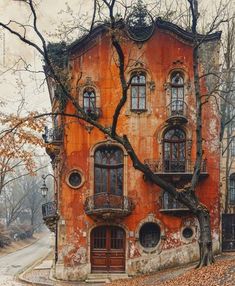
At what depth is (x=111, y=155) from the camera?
25.7 meters

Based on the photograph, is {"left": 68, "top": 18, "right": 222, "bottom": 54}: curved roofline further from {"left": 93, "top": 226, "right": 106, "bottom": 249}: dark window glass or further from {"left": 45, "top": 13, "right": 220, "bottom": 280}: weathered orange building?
{"left": 93, "top": 226, "right": 106, "bottom": 249}: dark window glass

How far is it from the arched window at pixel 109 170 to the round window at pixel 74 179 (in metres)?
0.99

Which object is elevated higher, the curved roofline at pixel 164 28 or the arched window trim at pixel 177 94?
the curved roofline at pixel 164 28

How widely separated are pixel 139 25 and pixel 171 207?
10911 mm

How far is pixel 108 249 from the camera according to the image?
24.9 meters

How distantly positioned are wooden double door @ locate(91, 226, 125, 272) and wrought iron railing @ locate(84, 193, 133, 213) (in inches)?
55.5

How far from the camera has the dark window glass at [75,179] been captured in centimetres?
2528

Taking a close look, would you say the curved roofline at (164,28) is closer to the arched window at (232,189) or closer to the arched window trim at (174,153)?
the arched window trim at (174,153)

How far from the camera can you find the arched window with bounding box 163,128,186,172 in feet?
81.9

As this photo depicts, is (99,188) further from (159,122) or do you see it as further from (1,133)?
(1,133)

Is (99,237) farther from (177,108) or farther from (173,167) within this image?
(177,108)

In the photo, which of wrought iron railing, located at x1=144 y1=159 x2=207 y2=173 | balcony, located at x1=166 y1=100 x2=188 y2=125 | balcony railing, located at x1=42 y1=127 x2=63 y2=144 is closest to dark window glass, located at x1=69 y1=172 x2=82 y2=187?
balcony railing, located at x1=42 y1=127 x2=63 y2=144

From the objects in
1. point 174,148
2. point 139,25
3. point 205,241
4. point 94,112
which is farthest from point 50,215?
point 139,25

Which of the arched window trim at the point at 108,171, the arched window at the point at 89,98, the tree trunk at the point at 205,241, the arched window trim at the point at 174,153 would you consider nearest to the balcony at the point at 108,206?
the arched window trim at the point at 108,171
